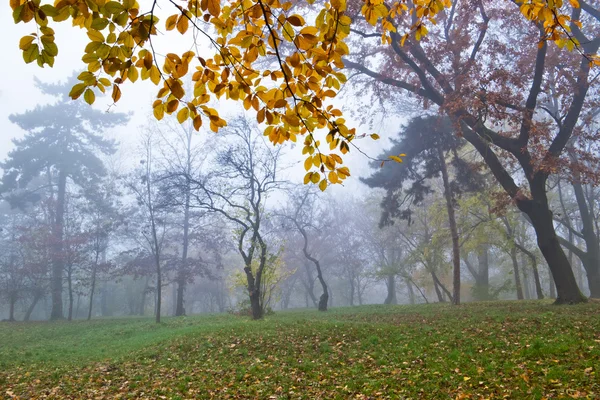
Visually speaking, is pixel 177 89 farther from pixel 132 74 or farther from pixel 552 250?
pixel 552 250

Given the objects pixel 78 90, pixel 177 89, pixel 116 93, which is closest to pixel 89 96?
pixel 78 90

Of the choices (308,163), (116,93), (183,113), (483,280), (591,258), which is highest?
(116,93)

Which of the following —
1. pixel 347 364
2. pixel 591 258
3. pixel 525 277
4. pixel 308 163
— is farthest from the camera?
pixel 525 277

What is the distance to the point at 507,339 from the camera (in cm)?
648

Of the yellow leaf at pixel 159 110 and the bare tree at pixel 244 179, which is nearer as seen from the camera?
the yellow leaf at pixel 159 110

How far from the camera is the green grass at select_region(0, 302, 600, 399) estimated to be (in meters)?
4.61

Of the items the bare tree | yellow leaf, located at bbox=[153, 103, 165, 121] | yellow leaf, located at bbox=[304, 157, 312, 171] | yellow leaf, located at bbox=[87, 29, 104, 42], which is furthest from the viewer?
the bare tree

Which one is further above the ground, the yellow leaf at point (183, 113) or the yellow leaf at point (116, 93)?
the yellow leaf at point (116, 93)

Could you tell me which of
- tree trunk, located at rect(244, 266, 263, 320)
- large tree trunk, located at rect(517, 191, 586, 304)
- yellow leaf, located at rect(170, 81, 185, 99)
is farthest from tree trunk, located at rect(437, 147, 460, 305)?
yellow leaf, located at rect(170, 81, 185, 99)

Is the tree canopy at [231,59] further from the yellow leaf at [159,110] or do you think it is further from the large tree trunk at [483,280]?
the large tree trunk at [483,280]

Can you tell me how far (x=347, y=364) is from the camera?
6.22 metres

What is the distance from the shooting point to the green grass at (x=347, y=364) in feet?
15.1

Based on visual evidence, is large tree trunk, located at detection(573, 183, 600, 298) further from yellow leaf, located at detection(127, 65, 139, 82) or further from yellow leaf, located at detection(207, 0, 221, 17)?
yellow leaf, located at detection(127, 65, 139, 82)

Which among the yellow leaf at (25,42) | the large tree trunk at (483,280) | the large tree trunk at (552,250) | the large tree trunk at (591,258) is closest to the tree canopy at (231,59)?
the yellow leaf at (25,42)
